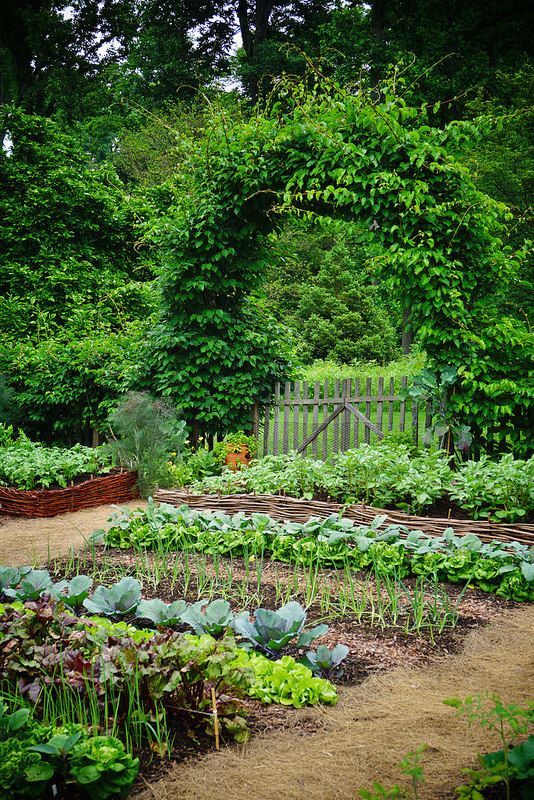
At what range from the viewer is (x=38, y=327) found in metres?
11.8

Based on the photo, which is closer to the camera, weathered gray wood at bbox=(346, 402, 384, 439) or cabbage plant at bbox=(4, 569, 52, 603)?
cabbage plant at bbox=(4, 569, 52, 603)

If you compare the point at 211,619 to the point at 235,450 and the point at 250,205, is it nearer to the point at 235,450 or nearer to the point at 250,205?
the point at 235,450

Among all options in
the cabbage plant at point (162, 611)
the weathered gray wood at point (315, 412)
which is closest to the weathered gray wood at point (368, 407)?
the weathered gray wood at point (315, 412)

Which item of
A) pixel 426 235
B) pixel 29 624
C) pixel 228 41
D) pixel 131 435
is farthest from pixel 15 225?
pixel 228 41

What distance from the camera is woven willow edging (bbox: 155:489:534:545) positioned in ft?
14.6

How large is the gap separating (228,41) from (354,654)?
2549 centimetres

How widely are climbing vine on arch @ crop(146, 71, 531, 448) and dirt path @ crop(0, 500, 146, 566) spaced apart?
2.32m

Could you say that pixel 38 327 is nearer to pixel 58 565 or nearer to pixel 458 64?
pixel 58 565

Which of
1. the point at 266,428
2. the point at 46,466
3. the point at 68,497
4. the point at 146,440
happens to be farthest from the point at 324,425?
the point at 46,466

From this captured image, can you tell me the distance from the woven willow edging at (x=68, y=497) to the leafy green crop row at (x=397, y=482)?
4.26ft

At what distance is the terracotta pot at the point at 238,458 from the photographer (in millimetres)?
7656

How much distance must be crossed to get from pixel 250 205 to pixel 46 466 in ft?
13.3

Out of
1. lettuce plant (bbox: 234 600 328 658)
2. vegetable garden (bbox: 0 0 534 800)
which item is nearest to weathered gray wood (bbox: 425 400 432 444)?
vegetable garden (bbox: 0 0 534 800)

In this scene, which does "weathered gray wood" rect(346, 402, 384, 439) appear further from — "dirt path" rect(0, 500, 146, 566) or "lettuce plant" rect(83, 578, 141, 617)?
"lettuce plant" rect(83, 578, 141, 617)
